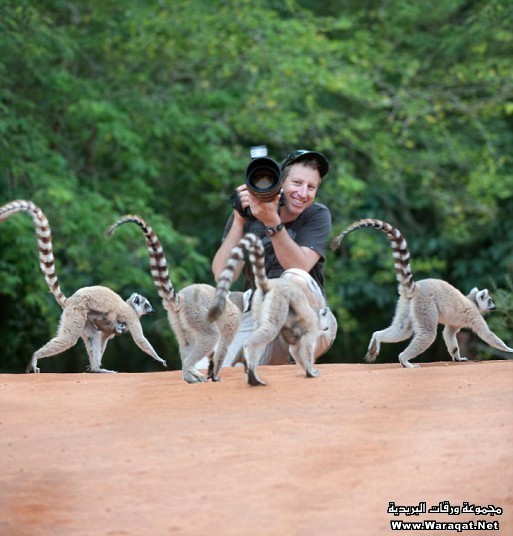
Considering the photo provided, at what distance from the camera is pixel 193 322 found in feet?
24.3

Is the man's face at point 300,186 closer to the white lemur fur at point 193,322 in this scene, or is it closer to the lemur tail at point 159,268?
the white lemur fur at point 193,322

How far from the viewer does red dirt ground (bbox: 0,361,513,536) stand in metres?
4.28

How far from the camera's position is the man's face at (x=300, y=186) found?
7.86 meters

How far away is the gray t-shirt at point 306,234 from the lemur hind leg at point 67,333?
1522mm

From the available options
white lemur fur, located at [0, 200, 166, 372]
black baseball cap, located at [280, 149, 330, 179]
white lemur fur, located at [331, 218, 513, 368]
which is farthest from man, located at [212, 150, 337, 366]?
white lemur fur, located at [0, 200, 166, 372]

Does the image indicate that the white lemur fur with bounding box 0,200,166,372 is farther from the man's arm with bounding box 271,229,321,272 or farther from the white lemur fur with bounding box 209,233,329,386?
the white lemur fur with bounding box 209,233,329,386

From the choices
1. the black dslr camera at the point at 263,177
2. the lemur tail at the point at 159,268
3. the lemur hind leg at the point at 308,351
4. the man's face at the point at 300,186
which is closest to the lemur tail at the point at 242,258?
the lemur hind leg at the point at 308,351

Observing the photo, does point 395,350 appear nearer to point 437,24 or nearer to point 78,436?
point 437,24

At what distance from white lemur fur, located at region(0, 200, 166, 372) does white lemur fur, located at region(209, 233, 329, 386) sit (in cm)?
196

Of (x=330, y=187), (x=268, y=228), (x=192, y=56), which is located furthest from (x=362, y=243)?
(x=268, y=228)

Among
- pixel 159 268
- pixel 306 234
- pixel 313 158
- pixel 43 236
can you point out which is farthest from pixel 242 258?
pixel 43 236

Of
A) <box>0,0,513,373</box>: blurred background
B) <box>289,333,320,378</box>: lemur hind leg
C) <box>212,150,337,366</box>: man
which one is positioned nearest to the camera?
<box>289,333,320,378</box>: lemur hind leg

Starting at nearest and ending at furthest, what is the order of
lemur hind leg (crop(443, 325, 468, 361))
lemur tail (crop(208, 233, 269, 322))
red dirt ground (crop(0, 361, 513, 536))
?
red dirt ground (crop(0, 361, 513, 536)) < lemur tail (crop(208, 233, 269, 322)) < lemur hind leg (crop(443, 325, 468, 361))

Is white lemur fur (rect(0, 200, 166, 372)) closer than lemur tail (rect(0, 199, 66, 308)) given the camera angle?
No
